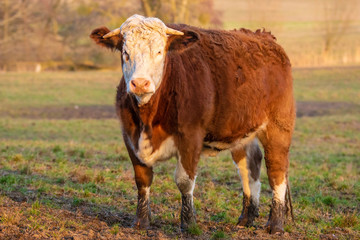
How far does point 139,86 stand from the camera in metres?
5.16

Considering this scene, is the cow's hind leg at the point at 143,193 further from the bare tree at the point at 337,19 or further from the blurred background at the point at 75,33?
the bare tree at the point at 337,19

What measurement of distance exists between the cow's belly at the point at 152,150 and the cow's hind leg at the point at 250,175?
156 centimetres

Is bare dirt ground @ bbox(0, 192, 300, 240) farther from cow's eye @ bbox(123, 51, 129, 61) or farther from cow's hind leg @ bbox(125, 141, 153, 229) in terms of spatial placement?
cow's eye @ bbox(123, 51, 129, 61)

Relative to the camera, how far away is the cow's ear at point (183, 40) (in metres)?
5.81

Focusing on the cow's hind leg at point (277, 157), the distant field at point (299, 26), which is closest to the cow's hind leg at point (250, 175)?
the cow's hind leg at point (277, 157)

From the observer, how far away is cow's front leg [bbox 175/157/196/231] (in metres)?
5.91

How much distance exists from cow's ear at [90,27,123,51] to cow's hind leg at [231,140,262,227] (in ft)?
7.63

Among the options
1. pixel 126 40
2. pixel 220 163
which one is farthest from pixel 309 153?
pixel 126 40

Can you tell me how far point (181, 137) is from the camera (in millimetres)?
5762

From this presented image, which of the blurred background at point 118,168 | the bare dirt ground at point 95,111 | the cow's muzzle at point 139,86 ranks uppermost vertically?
the cow's muzzle at point 139,86

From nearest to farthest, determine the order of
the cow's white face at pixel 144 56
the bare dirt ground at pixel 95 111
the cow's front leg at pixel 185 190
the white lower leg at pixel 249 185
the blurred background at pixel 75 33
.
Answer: the cow's white face at pixel 144 56, the cow's front leg at pixel 185 190, the white lower leg at pixel 249 185, the bare dirt ground at pixel 95 111, the blurred background at pixel 75 33

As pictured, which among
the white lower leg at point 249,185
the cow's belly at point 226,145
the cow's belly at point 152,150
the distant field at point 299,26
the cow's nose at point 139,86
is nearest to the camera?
the cow's nose at point 139,86

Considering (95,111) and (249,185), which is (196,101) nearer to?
(249,185)

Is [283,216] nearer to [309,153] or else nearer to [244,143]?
[244,143]
